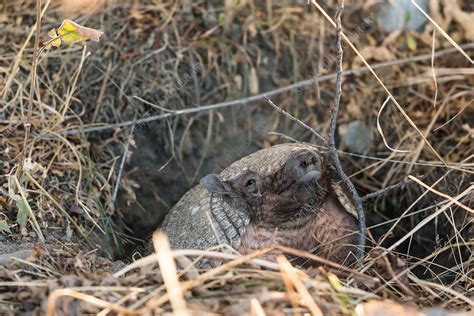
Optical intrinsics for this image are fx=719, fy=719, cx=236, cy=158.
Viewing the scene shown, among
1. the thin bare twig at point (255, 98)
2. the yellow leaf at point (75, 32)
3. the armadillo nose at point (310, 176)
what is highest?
the yellow leaf at point (75, 32)

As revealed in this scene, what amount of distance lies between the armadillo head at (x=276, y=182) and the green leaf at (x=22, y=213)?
0.95 meters

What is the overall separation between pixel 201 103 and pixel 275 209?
158cm

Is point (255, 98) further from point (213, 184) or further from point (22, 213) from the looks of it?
point (22, 213)

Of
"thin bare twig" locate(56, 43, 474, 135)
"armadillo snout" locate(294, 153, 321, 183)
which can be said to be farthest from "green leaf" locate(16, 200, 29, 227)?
"armadillo snout" locate(294, 153, 321, 183)

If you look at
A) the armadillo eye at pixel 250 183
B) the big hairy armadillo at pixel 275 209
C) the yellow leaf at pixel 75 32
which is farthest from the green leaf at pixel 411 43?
the yellow leaf at pixel 75 32

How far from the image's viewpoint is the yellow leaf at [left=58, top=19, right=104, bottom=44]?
3273 mm

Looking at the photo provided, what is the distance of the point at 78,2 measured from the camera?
17.0 feet

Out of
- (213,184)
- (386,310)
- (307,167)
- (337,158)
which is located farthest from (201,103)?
(386,310)

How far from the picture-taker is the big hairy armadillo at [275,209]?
3721 millimetres

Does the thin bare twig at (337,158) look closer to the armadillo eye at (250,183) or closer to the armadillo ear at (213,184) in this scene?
the armadillo eye at (250,183)

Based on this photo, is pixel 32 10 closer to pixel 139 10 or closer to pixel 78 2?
pixel 78 2

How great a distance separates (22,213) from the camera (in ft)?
12.5

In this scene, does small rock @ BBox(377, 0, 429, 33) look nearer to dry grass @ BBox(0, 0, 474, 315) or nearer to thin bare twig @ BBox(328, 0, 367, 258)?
dry grass @ BBox(0, 0, 474, 315)

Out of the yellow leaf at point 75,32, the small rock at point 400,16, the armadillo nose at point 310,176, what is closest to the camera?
the yellow leaf at point 75,32
